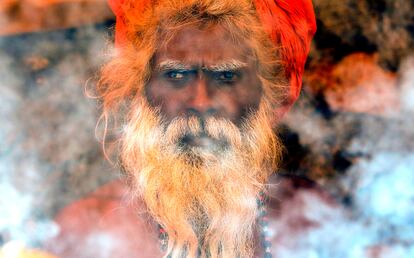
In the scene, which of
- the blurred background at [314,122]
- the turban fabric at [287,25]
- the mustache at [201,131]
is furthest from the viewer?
the blurred background at [314,122]

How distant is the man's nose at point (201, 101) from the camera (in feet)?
8.55

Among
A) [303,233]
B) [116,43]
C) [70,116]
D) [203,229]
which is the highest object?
[116,43]

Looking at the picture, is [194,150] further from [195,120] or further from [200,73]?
[200,73]

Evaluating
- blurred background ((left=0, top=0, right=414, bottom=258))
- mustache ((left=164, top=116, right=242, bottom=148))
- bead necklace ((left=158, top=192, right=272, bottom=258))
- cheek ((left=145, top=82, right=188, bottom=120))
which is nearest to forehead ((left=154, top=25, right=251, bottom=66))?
cheek ((left=145, top=82, right=188, bottom=120))

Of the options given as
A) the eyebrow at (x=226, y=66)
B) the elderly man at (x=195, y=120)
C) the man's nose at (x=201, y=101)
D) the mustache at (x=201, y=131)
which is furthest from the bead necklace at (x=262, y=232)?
the eyebrow at (x=226, y=66)

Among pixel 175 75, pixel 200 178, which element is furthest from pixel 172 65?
pixel 200 178

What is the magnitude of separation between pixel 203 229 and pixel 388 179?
37.1 inches

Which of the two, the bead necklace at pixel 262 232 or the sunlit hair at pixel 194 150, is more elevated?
the sunlit hair at pixel 194 150

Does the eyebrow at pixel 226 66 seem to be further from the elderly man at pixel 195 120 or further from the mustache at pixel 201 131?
the mustache at pixel 201 131

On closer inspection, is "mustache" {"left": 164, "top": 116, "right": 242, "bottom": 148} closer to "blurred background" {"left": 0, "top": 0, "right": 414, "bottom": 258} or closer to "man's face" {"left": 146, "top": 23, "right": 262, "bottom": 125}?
"man's face" {"left": 146, "top": 23, "right": 262, "bottom": 125}

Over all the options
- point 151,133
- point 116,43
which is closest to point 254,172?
point 151,133

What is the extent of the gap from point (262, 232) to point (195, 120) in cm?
61

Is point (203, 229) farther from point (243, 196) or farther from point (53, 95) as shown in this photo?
point (53, 95)

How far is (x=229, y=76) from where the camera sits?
2666mm
